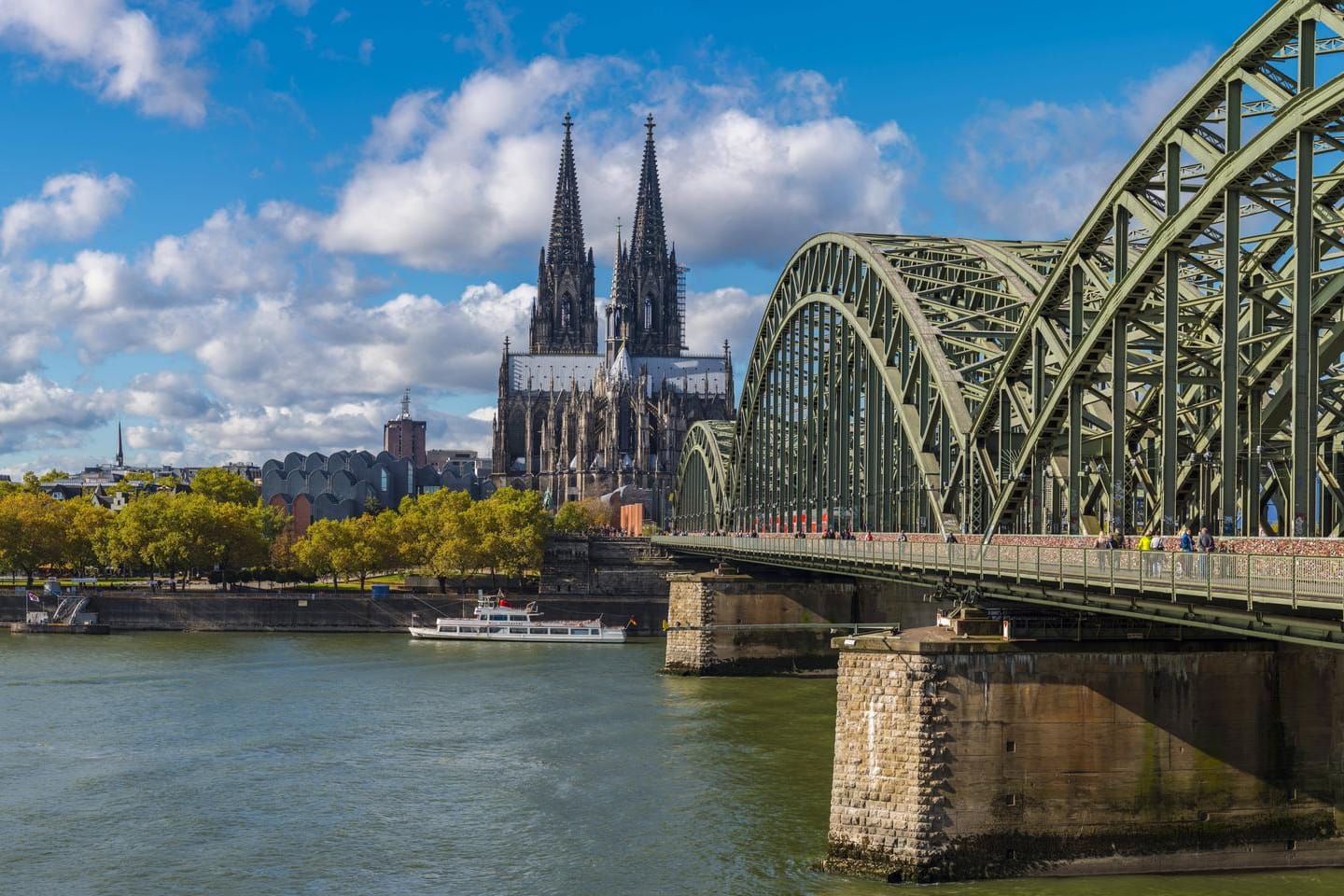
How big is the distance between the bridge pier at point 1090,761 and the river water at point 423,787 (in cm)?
83

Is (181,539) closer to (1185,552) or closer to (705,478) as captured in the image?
(705,478)

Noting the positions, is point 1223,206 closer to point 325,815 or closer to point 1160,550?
point 1160,550

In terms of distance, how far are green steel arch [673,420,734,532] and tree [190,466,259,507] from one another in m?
43.4

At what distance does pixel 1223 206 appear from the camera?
111 feet

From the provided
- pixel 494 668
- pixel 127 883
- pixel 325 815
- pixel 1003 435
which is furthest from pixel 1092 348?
pixel 494 668

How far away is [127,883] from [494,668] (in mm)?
43154

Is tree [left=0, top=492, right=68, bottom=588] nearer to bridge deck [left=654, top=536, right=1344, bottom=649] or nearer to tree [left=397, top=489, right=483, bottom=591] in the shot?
tree [left=397, top=489, right=483, bottom=591]

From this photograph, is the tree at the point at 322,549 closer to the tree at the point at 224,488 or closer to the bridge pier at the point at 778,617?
the tree at the point at 224,488

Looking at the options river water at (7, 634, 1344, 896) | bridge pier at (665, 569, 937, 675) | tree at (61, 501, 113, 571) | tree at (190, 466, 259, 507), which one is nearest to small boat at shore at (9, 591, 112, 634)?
tree at (61, 501, 113, 571)

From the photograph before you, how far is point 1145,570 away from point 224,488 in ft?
456

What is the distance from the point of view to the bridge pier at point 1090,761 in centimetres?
3253

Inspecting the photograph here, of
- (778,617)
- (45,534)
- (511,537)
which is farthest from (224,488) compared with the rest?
(778,617)

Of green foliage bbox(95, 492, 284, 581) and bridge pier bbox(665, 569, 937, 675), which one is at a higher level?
green foliage bbox(95, 492, 284, 581)

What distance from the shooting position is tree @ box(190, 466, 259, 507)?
158 meters
